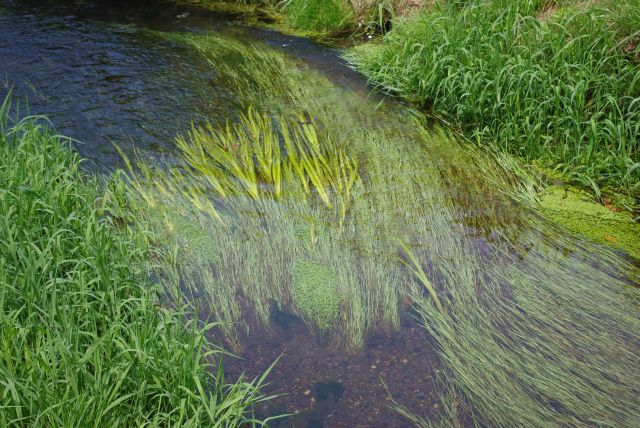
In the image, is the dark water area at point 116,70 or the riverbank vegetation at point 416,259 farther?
the dark water area at point 116,70

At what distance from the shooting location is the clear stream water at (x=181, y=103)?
8.40 feet

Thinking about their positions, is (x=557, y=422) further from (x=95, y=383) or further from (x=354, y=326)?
(x=95, y=383)

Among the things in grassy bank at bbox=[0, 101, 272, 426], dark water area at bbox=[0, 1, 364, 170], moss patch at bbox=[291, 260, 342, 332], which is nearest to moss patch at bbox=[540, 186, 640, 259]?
moss patch at bbox=[291, 260, 342, 332]

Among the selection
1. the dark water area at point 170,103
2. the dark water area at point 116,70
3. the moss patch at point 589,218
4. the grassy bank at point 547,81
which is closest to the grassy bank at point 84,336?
the dark water area at point 170,103

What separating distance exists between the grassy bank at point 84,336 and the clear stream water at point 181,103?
0.92 feet

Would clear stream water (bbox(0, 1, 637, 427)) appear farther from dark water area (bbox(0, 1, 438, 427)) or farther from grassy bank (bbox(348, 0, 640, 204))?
grassy bank (bbox(348, 0, 640, 204))

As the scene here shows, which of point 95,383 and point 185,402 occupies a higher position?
point 95,383

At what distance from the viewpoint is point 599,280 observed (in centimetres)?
326

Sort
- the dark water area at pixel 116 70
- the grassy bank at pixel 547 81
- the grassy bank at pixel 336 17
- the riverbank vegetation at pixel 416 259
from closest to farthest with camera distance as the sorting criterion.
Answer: the riverbank vegetation at pixel 416 259 → the grassy bank at pixel 547 81 → the dark water area at pixel 116 70 → the grassy bank at pixel 336 17

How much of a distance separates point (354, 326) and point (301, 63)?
3744 mm

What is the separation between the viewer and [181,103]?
5.02 meters

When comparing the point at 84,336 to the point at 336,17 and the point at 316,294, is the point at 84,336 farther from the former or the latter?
the point at 336,17

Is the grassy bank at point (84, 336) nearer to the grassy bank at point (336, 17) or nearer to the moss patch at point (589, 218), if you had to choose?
the moss patch at point (589, 218)

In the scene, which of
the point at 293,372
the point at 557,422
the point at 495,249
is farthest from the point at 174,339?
the point at 495,249
